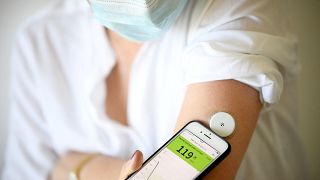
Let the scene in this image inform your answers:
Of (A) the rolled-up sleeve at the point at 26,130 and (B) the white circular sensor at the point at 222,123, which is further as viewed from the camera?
(A) the rolled-up sleeve at the point at 26,130

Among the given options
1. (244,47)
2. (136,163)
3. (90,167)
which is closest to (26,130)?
(90,167)

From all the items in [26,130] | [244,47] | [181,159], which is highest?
[244,47]

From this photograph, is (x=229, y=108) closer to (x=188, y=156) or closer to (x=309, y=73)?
(x=188, y=156)

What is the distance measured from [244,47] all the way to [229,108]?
3.7 inches

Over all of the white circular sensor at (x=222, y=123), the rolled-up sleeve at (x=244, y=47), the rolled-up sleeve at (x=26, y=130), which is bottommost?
the rolled-up sleeve at (x=26, y=130)

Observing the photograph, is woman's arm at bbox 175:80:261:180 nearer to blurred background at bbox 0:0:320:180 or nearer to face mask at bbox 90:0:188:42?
face mask at bbox 90:0:188:42

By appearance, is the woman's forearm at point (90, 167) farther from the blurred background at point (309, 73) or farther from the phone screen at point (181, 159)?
the blurred background at point (309, 73)

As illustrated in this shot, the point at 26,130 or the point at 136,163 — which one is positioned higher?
the point at 136,163

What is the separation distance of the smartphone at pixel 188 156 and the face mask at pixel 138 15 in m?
0.18

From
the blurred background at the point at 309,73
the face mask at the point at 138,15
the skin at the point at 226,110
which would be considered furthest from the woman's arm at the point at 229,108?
the blurred background at the point at 309,73

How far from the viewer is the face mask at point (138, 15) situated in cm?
52

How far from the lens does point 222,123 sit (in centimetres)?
49

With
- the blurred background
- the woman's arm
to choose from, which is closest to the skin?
the woman's arm

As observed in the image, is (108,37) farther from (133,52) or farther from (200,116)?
(200,116)
